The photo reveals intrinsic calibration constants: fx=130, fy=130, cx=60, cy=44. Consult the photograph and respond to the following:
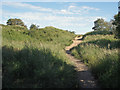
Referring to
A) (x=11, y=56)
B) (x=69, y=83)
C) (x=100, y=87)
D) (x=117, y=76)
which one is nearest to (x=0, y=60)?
(x=11, y=56)

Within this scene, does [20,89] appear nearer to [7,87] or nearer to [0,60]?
[7,87]

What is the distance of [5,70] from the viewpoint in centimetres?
505

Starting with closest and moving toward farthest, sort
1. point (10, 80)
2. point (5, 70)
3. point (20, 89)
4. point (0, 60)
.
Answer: point (20, 89)
point (10, 80)
point (5, 70)
point (0, 60)

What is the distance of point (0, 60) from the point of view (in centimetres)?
550

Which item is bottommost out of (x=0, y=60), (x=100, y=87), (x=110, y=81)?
(x=100, y=87)

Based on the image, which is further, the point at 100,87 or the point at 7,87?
the point at 100,87

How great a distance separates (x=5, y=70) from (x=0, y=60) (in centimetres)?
69

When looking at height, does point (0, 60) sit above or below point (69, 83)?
above

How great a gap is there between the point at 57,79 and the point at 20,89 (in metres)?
1.26

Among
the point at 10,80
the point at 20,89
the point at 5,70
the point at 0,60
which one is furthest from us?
the point at 0,60

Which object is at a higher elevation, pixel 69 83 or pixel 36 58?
pixel 36 58

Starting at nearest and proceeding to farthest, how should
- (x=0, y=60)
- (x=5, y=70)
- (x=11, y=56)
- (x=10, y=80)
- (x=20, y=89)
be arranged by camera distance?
(x=20, y=89) < (x=10, y=80) < (x=5, y=70) < (x=0, y=60) < (x=11, y=56)

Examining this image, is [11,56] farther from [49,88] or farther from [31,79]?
[49,88]

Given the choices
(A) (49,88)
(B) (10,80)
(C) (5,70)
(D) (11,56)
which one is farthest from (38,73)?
(D) (11,56)
